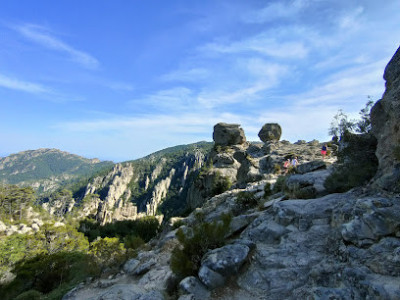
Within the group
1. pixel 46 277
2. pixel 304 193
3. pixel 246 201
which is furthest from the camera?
pixel 46 277

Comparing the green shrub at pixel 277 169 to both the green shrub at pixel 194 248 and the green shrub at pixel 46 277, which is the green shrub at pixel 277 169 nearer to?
the green shrub at pixel 194 248

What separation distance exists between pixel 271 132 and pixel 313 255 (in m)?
48.4

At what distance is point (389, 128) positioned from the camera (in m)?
8.79

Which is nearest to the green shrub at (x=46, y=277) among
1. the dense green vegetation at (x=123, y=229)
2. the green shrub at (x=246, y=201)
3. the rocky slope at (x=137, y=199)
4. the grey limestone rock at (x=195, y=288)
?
the green shrub at (x=246, y=201)

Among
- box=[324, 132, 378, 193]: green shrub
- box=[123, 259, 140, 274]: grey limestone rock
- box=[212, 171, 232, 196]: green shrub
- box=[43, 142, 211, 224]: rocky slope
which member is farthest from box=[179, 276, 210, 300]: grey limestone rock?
box=[43, 142, 211, 224]: rocky slope

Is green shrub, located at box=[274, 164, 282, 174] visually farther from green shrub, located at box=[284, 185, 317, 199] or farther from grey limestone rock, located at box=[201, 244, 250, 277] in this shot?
grey limestone rock, located at box=[201, 244, 250, 277]

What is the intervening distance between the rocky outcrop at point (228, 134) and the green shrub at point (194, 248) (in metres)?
45.7

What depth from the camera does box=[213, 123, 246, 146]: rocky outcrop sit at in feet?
174

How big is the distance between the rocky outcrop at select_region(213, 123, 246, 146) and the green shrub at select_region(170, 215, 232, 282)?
45.7 metres

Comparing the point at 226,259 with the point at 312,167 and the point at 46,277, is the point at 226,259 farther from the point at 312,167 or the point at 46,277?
the point at 46,277

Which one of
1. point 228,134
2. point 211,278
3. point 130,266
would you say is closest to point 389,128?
point 211,278

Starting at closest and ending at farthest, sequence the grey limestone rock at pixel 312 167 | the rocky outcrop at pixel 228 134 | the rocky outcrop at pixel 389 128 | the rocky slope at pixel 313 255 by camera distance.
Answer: the rocky slope at pixel 313 255
the rocky outcrop at pixel 389 128
the grey limestone rock at pixel 312 167
the rocky outcrop at pixel 228 134

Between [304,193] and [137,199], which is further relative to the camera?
[137,199]

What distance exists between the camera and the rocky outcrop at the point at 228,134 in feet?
174
